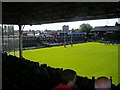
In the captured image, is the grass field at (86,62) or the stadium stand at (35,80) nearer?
the stadium stand at (35,80)

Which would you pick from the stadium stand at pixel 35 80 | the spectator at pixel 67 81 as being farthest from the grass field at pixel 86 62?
the spectator at pixel 67 81

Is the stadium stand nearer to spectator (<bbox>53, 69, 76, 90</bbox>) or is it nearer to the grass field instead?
spectator (<bbox>53, 69, 76, 90</bbox>)

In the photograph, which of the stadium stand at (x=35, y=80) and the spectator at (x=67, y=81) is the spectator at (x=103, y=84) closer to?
the spectator at (x=67, y=81)

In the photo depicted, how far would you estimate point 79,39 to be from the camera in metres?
54.3

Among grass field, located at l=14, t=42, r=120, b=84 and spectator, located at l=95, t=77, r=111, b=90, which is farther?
grass field, located at l=14, t=42, r=120, b=84

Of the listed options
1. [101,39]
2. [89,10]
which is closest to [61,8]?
[89,10]

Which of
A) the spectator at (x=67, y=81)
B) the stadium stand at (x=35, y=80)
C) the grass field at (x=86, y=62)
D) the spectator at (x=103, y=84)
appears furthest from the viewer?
the grass field at (x=86, y=62)

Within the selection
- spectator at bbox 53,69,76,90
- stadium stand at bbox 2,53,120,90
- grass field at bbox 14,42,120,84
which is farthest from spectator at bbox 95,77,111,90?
grass field at bbox 14,42,120,84

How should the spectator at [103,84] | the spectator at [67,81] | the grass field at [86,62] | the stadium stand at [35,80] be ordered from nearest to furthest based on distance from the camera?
1. the spectator at [103,84]
2. the spectator at [67,81]
3. the stadium stand at [35,80]
4. the grass field at [86,62]

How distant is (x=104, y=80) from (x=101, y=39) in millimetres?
49406

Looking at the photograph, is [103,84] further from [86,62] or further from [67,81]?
[86,62]

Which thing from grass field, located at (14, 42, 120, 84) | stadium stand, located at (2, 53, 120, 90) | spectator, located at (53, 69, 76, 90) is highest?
spectator, located at (53, 69, 76, 90)

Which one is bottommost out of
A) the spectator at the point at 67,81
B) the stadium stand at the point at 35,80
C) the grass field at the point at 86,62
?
the grass field at the point at 86,62

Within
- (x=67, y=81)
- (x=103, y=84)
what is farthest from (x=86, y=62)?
(x=103, y=84)
